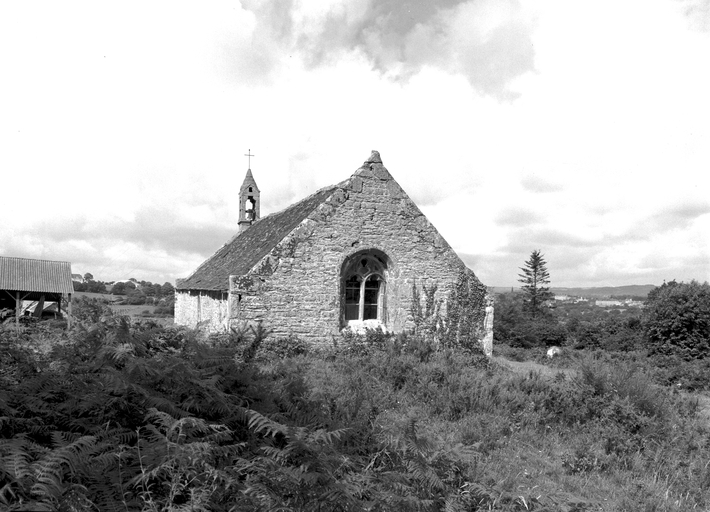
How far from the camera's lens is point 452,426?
821cm

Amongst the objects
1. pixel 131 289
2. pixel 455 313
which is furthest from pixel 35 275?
pixel 131 289

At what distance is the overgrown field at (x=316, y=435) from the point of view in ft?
12.7

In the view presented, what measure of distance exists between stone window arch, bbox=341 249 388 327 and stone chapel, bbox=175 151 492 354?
0.03m

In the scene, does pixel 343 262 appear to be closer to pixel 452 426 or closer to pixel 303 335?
pixel 303 335

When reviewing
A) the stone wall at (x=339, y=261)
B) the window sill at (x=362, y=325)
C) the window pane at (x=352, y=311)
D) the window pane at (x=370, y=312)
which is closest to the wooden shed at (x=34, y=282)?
the stone wall at (x=339, y=261)

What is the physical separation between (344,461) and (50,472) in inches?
96.8

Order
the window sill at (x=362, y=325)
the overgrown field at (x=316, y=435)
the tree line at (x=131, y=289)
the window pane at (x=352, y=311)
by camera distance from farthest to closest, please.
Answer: the tree line at (x=131, y=289) → the window pane at (x=352, y=311) → the window sill at (x=362, y=325) → the overgrown field at (x=316, y=435)

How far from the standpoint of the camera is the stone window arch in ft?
50.2

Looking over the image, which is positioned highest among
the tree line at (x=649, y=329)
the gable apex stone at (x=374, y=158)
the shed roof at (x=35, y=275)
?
the gable apex stone at (x=374, y=158)

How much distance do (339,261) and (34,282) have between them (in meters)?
22.1

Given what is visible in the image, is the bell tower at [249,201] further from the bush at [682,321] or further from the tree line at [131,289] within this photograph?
the tree line at [131,289]

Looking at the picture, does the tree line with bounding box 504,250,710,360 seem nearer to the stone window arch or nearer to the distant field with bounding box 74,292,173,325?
the stone window arch

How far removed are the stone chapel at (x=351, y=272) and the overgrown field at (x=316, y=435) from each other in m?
3.94

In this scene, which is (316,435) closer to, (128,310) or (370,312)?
(370,312)
